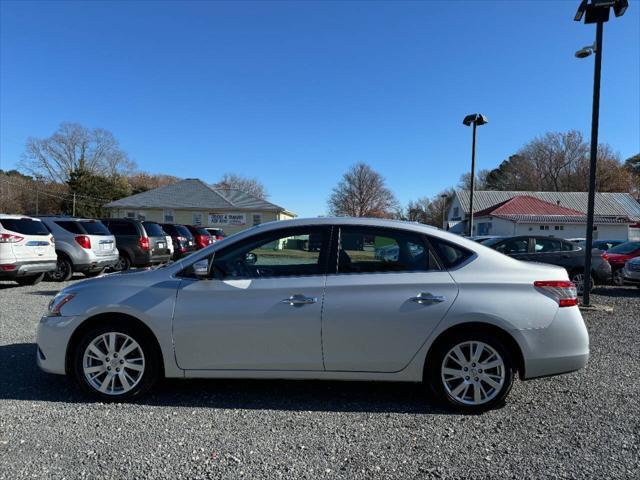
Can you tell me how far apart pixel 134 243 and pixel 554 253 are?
452 inches

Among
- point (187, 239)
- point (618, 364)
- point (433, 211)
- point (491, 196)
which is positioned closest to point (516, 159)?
point (433, 211)

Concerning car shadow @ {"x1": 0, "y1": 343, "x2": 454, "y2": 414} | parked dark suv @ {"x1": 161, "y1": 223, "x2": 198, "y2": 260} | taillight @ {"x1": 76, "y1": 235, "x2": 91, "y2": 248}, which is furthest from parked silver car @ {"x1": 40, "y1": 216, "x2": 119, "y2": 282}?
car shadow @ {"x1": 0, "y1": 343, "x2": 454, "y2": 414}

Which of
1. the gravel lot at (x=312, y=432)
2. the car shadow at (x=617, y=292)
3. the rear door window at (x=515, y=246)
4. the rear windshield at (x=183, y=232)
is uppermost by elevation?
the rear windshield at (x=183, y=232)

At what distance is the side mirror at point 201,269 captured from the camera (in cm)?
383

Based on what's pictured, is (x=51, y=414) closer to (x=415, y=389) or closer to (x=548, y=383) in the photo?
(x=415, y=389)

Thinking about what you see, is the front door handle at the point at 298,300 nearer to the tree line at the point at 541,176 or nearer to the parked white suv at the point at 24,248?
the parked white suv at the point at 24,248

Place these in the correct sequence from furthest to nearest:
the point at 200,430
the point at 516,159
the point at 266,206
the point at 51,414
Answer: the point at 516,159, the point at 266,206, the point at 51,414, the point at 200,430

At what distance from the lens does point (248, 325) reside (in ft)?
12.3

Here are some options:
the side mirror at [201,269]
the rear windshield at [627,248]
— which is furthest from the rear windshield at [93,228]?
the rear windshield at [627,248]

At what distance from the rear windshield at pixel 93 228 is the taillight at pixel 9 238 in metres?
2.06

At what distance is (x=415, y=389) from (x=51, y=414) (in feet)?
10.4

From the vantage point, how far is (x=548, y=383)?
14.7 feet

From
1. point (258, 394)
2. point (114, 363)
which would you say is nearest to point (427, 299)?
point (258, 394)

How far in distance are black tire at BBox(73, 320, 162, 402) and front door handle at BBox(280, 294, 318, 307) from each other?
4.04ft
